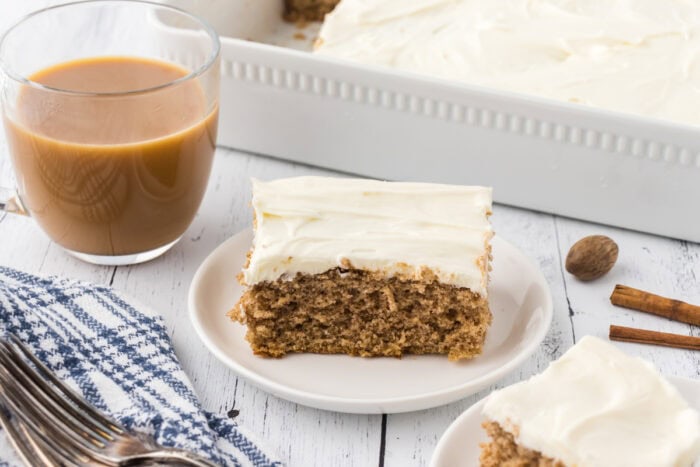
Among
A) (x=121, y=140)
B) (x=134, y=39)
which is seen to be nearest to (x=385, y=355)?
(x=121, y=140)

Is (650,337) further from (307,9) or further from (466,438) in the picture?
(307,9)

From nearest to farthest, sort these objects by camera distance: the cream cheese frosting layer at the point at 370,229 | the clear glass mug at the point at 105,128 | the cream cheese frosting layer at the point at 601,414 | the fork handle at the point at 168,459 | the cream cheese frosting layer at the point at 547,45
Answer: the cream cheese frosting layer at the point at 601,414
the fork handle at the point at 168,459
the cream cheese frosting layer at the point at 370,229
the clear glass mug at the point at 105,128
the cream cheese frosting layer at the point at 547,45

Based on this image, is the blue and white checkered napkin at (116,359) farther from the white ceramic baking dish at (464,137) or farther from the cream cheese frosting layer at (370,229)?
the white ceramic baking dish at (464,137)

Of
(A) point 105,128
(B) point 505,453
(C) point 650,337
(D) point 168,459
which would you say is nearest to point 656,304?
(C) point 650,337

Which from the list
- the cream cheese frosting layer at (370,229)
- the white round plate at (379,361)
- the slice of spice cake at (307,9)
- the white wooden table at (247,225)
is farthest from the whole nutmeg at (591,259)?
the slice of spice cake at (307,9)

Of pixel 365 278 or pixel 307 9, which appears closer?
pixel 365 278

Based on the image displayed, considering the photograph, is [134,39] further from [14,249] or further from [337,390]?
[337,390]
